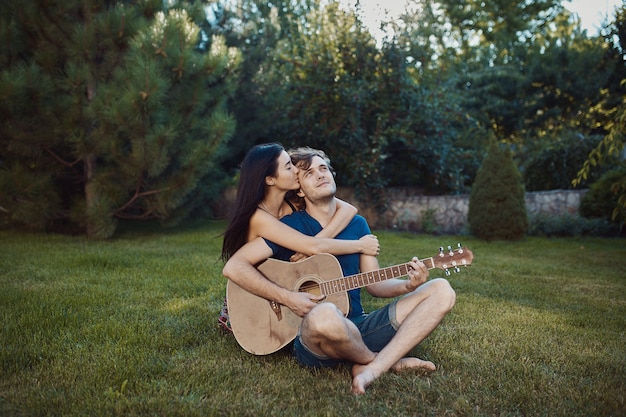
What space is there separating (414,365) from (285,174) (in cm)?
121

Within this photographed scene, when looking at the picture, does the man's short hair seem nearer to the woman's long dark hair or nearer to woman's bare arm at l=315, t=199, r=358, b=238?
the woman's long dark hair

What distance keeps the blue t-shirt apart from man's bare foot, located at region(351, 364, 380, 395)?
381mm

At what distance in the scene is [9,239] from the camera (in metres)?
A: 7.30

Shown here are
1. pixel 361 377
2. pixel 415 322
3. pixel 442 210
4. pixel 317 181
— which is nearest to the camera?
pixel 361 377

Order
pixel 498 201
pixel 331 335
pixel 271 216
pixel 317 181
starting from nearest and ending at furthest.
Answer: pixel 331 335 → pixel 271 216 → pixel 317 181 → pixel 498 201

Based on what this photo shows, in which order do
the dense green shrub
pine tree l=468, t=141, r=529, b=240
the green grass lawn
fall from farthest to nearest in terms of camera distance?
the dense green shrub → pine tree l=468, t=141, r=529, b=240 → the green grass lawn

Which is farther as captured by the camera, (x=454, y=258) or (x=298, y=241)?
(x=298, y=241)

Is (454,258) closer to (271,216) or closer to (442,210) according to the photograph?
(271,216)

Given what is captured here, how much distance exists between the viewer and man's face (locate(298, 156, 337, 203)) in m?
2.93

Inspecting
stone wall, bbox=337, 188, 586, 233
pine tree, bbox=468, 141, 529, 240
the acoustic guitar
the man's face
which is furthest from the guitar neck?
stone wall, bbox=337, 188, 586, 233

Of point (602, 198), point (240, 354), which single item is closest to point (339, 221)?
point (240, 354)

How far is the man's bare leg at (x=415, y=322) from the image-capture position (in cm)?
257

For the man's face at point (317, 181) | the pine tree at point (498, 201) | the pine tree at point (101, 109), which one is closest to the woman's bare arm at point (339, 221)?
the man's face at point (317, 181)

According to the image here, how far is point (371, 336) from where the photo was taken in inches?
108
